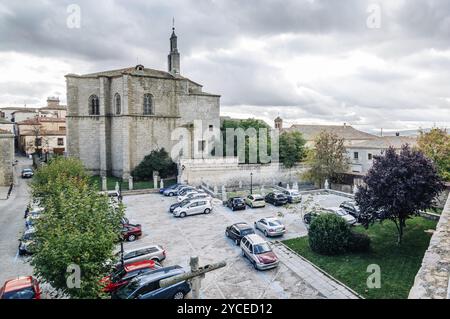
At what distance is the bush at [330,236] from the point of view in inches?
570

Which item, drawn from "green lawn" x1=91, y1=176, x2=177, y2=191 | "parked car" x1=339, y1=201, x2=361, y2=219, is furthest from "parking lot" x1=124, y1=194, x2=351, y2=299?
"green lawn" x1=91, y1=176, x2=177, y2=191

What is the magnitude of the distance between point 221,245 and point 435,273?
10.9 metres

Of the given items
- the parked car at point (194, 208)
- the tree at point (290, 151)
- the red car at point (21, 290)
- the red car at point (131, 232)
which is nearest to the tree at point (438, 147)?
the tree at point (290, 151)

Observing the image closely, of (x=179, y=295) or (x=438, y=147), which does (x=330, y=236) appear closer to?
(x=179, y=295)

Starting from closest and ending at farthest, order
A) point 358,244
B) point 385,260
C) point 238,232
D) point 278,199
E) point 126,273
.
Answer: point 126,273, point 385,260, point 358,244, point 238,232, point 278,199

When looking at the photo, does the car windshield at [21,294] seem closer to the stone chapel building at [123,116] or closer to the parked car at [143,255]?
the parked car at [143,255]

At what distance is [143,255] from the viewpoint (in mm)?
13812

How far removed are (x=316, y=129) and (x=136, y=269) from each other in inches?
2394

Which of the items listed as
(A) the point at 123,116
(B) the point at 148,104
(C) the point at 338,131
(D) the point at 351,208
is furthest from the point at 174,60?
(C) the point at 338,131

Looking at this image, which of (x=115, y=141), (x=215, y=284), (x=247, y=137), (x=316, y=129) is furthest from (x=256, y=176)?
(x=316, y=129)

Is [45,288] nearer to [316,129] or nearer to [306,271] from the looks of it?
[306,271]

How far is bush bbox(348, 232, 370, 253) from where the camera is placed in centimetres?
1466

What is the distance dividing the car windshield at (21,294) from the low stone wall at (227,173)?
2224 cm

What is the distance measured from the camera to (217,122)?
4275 cm
